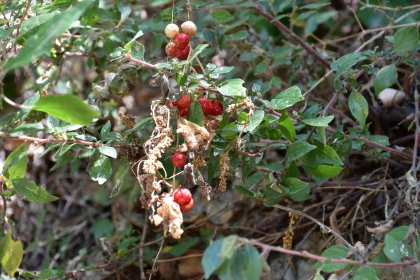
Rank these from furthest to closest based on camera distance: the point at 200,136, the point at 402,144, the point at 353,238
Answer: the point at 402,144 → the point at 353,238 → the point at 200,136

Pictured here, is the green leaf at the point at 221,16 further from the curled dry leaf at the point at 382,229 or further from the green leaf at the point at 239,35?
the curled dry leaf at the point at 382,229

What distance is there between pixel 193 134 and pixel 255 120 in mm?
145

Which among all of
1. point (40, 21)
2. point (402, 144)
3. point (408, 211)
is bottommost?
point (402, 144)

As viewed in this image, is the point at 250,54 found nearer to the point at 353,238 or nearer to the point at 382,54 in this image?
the point at 382,54

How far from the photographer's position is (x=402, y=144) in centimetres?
183

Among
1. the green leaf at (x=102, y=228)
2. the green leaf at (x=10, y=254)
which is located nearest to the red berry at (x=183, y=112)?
the green leaf at (x=10, y=254)

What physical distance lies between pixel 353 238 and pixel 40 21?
44.7 inches

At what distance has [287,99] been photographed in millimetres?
1301

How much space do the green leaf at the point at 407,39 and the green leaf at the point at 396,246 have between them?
52cm

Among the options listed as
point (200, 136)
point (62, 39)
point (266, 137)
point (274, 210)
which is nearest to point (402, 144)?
point (274, 210)

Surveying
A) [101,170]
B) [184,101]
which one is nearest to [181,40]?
[184,101]

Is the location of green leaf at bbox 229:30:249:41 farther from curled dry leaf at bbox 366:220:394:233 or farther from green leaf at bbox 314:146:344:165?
curled dry leaf at bbox 366:220:394:233

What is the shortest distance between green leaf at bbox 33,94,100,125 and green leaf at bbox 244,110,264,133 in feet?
1.12

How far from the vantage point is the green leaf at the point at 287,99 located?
1280 millimetres
